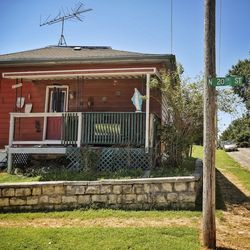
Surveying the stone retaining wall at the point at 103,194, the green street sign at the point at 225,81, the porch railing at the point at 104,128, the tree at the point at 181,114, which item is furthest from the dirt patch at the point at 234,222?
the porch railing at the point at 104,128

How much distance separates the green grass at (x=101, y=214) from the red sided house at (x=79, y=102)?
10.4 feet

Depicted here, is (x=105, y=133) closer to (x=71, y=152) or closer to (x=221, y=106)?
(x=71, y=152)

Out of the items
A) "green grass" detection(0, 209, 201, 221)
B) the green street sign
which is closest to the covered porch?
"green grass" detection(0, 209, 201, 221)

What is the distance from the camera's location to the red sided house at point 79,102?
1030cm

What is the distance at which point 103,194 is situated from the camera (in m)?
7.50

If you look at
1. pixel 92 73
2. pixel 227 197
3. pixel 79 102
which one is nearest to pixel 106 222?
pixel 227 197

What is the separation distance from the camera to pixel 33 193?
25.1ft

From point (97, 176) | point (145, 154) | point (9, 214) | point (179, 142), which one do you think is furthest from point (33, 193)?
point (179, 142)

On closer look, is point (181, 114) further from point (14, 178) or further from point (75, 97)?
point (14, 178)

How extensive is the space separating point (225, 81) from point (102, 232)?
3462mm

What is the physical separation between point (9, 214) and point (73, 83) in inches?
274

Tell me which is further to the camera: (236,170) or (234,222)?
(236,170)

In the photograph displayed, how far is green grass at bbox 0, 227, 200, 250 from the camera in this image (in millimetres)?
5008

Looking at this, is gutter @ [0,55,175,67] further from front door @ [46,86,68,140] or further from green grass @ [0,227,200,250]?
green grass @ [0,227,200,250]
